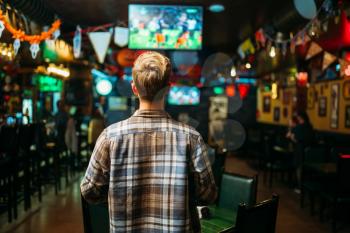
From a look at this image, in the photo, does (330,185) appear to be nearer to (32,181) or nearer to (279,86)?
(32,181)

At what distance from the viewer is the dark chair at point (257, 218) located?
187 centimetres

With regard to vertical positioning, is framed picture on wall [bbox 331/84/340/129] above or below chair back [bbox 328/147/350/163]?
above

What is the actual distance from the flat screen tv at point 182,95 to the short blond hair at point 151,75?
979 cm

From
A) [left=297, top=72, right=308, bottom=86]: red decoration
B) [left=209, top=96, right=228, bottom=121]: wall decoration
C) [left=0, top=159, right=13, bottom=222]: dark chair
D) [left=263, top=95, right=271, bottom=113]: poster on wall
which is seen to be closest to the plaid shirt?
[left=0, top=159, right=13, bottom=222]: dark chair

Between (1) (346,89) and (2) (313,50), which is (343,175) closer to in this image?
(2) (313,50)

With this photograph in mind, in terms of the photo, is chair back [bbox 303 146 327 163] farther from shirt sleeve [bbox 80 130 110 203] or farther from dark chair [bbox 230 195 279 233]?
shirt sleeve [bbox 80 130 110 203]

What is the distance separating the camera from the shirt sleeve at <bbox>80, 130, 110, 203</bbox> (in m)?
1.61

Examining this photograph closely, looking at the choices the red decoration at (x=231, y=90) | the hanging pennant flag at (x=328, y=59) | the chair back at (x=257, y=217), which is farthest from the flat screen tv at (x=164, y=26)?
the red decoration at (x=231, y=90)

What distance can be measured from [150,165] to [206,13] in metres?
5.47

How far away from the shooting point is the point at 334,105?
791 cm

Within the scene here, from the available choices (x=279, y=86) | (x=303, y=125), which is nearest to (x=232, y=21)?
(x=303, y=125)

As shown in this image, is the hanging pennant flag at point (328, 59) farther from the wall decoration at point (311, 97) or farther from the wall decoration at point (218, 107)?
the wall decoration at point (218, 107)

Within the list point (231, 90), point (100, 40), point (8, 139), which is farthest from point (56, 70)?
point (231, 90)

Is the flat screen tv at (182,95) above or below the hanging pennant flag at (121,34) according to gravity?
below
